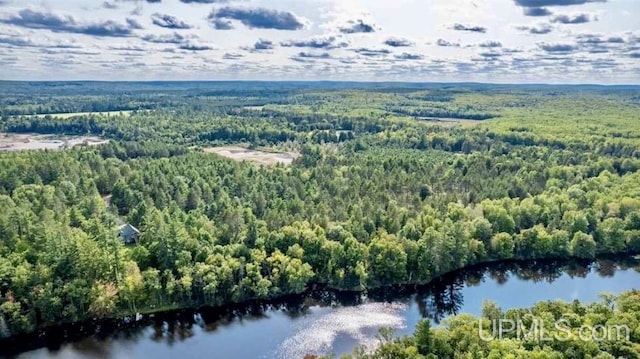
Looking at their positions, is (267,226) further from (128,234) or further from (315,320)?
(128,234)

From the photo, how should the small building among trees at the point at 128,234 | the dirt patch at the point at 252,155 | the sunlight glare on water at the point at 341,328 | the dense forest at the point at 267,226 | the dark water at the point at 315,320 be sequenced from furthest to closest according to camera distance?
the dirt patch at the point at 252,155 < the small building among trees at the point at 128,234 < the dense forest at the point at 267,226 < the sunlight glare on water at the point at 341,328 < the dark water at the point at 315,320

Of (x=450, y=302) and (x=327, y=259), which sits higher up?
(x=327, y=259)

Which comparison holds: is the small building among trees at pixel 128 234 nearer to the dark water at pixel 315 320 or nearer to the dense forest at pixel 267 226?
the dense forest at pixel 267 226

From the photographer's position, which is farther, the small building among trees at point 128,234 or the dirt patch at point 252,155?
the dirt patch at point 252,155

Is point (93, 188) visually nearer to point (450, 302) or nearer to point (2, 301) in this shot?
point (2, 301)

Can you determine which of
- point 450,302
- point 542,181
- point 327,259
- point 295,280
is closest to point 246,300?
point 295,280

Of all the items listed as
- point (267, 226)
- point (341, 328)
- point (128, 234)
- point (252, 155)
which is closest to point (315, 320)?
point (341, 328)

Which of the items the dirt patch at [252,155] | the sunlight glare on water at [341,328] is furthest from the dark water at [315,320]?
the dirt patch at [252,155]
